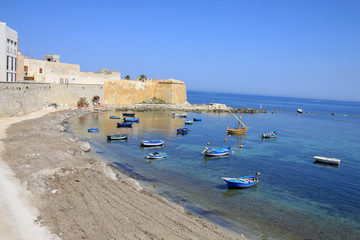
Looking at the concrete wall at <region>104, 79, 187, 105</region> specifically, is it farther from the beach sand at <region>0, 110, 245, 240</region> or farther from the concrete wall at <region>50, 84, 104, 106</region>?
the beach sand at <region>0, 110, 245, 240</region>

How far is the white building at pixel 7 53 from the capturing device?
3067cm

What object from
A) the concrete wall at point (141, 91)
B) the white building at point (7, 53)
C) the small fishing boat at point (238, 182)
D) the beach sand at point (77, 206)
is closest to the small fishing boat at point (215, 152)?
the small fishing boat at point (238, 182)

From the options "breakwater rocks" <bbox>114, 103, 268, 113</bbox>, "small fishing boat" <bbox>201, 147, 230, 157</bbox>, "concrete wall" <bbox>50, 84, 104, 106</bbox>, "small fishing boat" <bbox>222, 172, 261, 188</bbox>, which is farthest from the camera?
"breakwater rocks" <bbox>114, 103, 268, 113</bbox>

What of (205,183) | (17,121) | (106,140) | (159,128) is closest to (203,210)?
(205,183)

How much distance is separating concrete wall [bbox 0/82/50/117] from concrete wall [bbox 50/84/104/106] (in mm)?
5426

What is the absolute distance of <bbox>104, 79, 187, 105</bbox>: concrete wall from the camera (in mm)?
58156

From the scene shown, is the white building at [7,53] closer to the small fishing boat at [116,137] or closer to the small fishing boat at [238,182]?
the small fishing boat at [116,137]

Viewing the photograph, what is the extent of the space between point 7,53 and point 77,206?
28.2m

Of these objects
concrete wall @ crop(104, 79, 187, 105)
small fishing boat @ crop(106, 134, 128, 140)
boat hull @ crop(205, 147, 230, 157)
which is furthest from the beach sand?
concrete wall @ crop(104, 79, 187, 105)

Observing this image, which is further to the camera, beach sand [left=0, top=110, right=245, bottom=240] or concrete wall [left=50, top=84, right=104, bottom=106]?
concrete wall [left=50, top=84, right=104, bottom=106]

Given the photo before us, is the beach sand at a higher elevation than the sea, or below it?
higher

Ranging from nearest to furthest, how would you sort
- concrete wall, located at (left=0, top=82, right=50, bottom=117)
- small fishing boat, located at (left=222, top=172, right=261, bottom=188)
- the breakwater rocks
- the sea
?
the sea
small fishing boat, located at (left=222, top=172, right=261, bottom=188)
concrete wall, located at (left=0, top=82, right=50, bottom=117)
the breakwater rocks

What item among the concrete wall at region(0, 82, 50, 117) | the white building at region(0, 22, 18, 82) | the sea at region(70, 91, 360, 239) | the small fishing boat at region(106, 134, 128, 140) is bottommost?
the sea at region(70, 91, 360, 239)

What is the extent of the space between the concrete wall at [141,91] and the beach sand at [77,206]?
4233 centimetres
